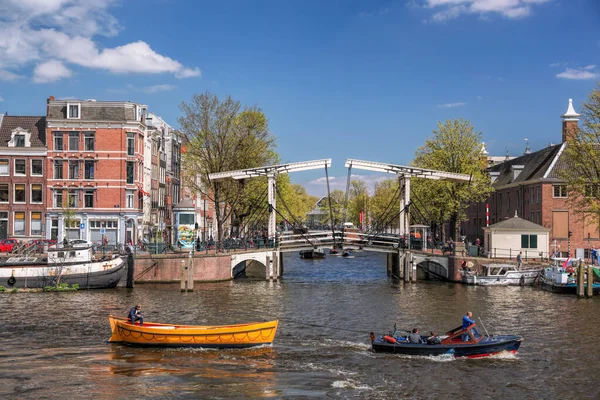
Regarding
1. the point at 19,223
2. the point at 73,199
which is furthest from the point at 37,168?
the point at 19,223

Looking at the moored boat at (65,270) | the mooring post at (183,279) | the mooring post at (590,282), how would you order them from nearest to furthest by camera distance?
the mooring post at (590,282) < the moored boat at (65,270) < the mooring post at (183,279)

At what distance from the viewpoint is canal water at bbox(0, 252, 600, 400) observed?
22969 millimetres

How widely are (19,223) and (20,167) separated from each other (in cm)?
508

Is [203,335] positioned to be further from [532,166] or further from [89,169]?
[532,166]

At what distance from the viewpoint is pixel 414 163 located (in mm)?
75562

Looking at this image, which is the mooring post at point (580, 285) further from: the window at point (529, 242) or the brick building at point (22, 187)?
the brick building at point (22, 187)

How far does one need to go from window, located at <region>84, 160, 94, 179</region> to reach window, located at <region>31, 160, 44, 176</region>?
160 inches

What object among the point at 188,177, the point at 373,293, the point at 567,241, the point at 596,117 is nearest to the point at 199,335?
the point at 373,293

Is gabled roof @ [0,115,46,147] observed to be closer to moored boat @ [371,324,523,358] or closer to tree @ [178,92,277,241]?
tree @ [178,92,277,241]

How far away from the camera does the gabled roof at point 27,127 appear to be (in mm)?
66000

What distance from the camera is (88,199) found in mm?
65500

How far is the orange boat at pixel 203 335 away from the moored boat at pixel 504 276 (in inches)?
1056

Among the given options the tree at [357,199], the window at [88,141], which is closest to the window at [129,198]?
the window at [88,141]

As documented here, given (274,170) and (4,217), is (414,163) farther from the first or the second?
(4,217)
